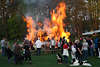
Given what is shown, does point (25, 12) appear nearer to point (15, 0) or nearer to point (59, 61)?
point (15, 0)

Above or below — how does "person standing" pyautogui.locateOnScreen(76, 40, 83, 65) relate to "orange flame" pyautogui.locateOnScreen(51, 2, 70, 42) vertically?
below

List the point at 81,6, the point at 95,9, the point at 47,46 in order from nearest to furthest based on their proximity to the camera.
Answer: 1. the point at 47,46
2. the point at 95,9
3. the point at 81,6


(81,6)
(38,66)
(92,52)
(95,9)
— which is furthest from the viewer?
(81,6)

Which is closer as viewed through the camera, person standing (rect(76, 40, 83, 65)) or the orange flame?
person standing (rect(76, 40, 83, 65))

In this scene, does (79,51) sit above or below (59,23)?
below

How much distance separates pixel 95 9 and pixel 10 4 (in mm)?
21073

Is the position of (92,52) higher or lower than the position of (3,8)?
lower

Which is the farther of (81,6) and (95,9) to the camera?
(81,6)

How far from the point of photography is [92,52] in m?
22.6

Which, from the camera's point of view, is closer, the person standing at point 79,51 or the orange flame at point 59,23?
the person standing at point 79,51

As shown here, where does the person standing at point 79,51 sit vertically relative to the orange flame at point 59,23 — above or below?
below

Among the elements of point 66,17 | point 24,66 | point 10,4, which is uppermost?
point 10,4

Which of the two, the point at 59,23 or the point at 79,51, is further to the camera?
the point at 59,23

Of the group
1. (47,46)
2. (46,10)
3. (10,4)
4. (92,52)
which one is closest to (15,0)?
(10,4)
